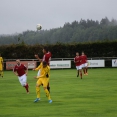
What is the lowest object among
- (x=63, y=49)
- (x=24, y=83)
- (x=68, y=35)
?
(x=24, y=83)

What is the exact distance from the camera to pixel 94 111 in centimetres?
1412

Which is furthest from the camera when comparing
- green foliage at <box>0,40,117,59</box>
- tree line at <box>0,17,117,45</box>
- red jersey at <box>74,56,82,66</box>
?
tree line at <box>0,17,117,45</box>

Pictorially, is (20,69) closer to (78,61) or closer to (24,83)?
(24,83)

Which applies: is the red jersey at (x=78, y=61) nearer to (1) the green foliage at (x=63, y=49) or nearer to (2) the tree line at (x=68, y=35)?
(1) the green foliage at (x=63, y=49)

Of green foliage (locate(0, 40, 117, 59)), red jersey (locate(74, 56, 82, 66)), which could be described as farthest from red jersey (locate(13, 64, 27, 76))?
green foliage (locate(0, 40, 117, 59))

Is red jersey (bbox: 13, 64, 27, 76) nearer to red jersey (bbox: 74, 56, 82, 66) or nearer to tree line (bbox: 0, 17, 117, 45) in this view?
red jersey (bbox: 74, 56, 82, 66)

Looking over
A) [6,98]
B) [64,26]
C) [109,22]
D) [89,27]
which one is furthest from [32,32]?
[6,98]

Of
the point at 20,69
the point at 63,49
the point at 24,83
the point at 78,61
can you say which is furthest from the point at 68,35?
the point at 24,83

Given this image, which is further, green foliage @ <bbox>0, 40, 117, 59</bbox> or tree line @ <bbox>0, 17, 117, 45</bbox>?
tree line @ <bbox>0, 17, 117, 45</bbox>

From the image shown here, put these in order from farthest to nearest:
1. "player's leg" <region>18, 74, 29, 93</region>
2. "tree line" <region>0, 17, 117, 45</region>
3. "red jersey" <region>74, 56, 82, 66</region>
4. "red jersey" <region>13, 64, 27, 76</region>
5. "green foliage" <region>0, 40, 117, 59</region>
A: "tree line" <region>0, 17, 117, 45</region> < "green foliage" <region>0, 40, 117, 59</region> < "red jersey" <region>74, 56, 82, 66</region> < "red jersey" <region>13, 64, 27, 76</region> < "player's leg" <region>18, 74, 29, 93</region>

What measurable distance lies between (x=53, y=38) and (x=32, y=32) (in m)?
8.41

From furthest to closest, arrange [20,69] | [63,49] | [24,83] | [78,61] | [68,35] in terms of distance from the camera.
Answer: [68,35] < [63,49] < [78,61] < [20,69] < [24,83]

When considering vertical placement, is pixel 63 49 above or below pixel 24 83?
above

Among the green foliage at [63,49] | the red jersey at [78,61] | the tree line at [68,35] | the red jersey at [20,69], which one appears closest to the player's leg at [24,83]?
the red jersey at [20,69]
